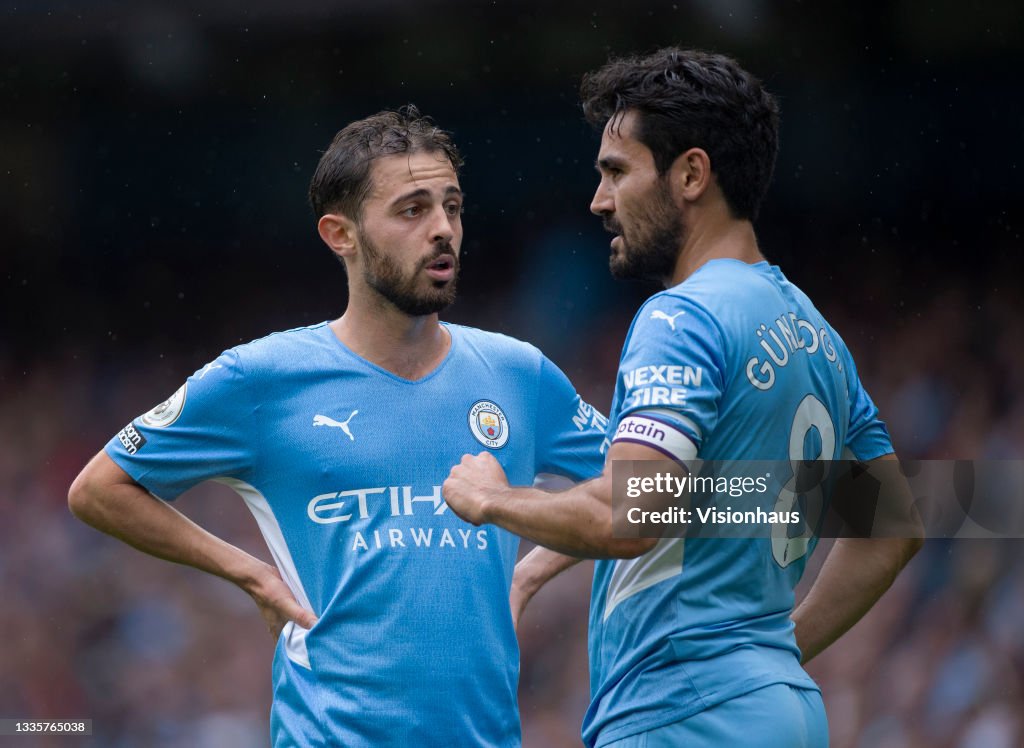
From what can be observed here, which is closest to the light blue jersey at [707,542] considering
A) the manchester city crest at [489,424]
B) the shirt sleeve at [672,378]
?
the shirt sleeve at [672,378]

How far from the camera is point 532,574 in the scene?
3641 millimetres

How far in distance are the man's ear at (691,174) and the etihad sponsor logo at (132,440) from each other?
1472 mm

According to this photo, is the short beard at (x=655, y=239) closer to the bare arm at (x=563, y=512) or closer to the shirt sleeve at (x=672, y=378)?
the shirt sleeve at (x=672, y=378)

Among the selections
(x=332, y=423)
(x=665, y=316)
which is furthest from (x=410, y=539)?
(x=665, y=316)

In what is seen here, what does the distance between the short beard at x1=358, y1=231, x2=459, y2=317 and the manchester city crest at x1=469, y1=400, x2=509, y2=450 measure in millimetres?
278

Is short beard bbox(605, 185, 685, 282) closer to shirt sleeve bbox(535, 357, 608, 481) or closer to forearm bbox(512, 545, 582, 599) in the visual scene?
shirt sleeve bbox(535, 357, 608, 481)

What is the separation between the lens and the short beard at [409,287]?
3.44 meters

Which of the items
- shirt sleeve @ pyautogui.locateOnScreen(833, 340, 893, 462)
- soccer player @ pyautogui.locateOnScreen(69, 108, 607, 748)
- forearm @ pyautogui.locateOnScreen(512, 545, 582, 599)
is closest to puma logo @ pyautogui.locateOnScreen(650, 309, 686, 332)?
shirt sleeve @ pyautogui.locateOnScreen(833, 340, 893, 462)

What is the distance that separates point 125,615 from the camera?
9414 mm

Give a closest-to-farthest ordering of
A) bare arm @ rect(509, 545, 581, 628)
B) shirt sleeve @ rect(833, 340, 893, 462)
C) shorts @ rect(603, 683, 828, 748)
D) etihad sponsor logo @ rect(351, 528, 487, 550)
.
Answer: shorts @ rect(603, 683, 828, 748) → shirt sleeve @ rect(833, 340, 893, 462) → etihad sponsor logo @ rect(351, 528, 487, 550) → bare arm @ rect(509, 545, 581, 628)

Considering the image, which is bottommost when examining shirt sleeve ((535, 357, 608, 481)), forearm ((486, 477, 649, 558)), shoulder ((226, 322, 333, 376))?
forearm ((486, 477, 649, 558))

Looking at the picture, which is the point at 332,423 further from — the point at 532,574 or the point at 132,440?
the point at 532,574

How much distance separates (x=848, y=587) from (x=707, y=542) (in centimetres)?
76

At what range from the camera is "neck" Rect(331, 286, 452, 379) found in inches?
136
